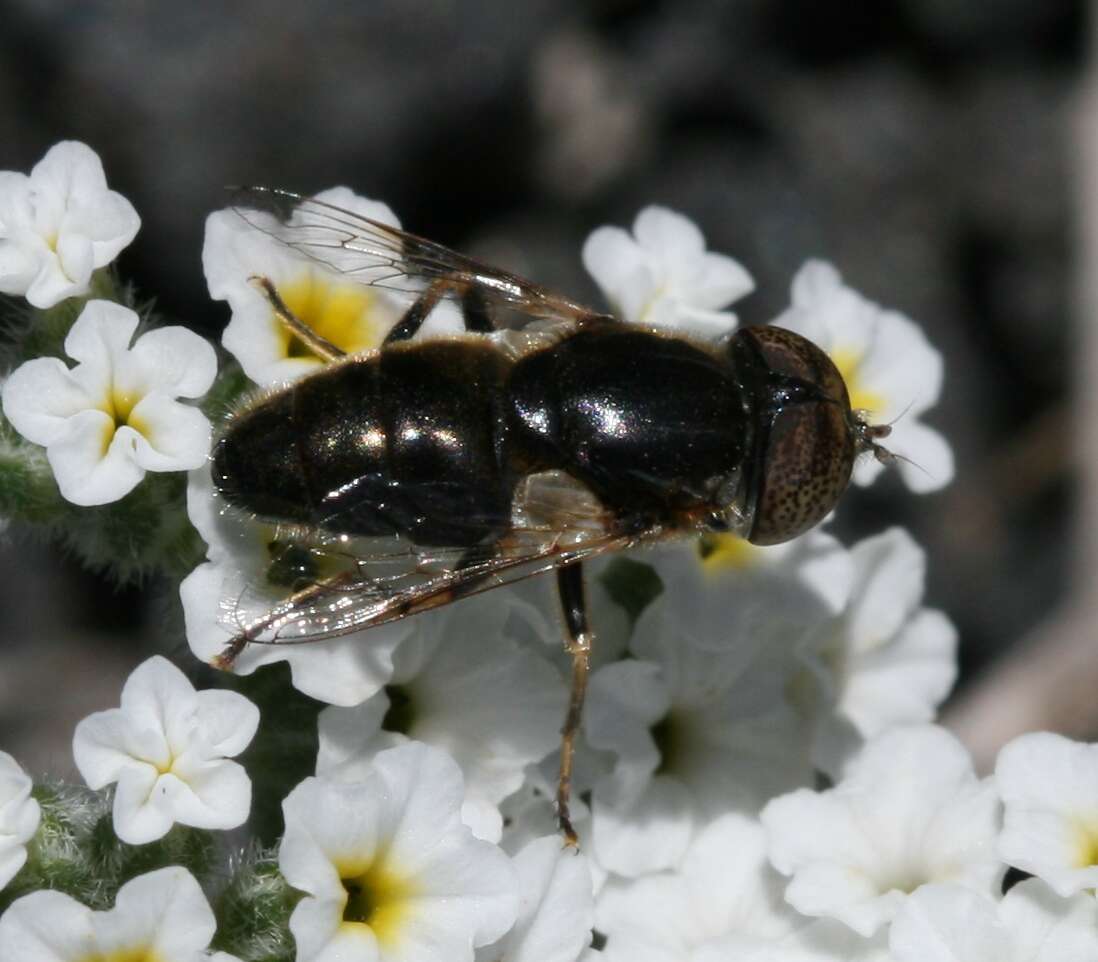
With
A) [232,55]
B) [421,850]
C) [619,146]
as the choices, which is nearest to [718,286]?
[421,850]

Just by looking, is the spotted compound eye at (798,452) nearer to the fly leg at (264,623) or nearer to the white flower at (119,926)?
the fly leg at (264,623)

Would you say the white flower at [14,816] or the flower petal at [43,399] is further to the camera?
the flower petal at [43,399]

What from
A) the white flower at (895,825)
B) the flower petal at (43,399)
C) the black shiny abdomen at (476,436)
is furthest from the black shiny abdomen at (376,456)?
the white flower at (895,825)

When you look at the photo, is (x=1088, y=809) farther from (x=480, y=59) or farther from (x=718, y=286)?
(x=480, y=59)

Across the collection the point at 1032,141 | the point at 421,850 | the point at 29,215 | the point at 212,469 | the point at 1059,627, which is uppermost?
the point at 29,215

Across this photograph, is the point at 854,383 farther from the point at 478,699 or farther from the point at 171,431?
the point at 171,431

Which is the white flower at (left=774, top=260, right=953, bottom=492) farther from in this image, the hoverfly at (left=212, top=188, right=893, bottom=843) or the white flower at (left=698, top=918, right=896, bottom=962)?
the white flower at (left=698, top=918, right=896, bottom=962)
